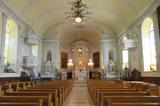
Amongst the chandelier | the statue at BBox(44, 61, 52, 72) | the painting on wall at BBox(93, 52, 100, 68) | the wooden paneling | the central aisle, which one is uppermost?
the chandelier

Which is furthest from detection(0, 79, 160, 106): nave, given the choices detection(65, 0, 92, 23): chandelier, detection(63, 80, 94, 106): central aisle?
detection(65, 0, 92, 23): chandelier

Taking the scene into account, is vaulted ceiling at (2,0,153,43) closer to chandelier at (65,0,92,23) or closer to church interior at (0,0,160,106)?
church interior at (0,0,160,106)

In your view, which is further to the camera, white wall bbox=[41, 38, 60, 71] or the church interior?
white wall bbox=[41, 38, 60, 71]

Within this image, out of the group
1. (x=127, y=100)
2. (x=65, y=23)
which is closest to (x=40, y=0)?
(x=65, y=23)

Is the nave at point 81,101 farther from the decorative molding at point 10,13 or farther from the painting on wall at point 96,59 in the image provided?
the painting on wall at point 96,59

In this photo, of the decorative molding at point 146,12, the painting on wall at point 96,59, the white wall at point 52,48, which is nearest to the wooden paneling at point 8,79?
the white wall at point 52,48

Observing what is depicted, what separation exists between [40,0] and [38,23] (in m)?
3.95

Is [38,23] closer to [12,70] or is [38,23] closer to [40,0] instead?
[40,0]

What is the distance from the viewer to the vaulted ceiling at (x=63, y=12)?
12.8m

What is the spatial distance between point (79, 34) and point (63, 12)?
9017 mm

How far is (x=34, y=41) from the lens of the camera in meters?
15.2

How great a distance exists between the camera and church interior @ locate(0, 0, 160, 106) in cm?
797

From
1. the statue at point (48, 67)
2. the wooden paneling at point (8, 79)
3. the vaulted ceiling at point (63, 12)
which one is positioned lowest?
the wooden paneling at point (8, 79)

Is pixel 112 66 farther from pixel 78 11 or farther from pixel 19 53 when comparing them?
pixel 78 11
